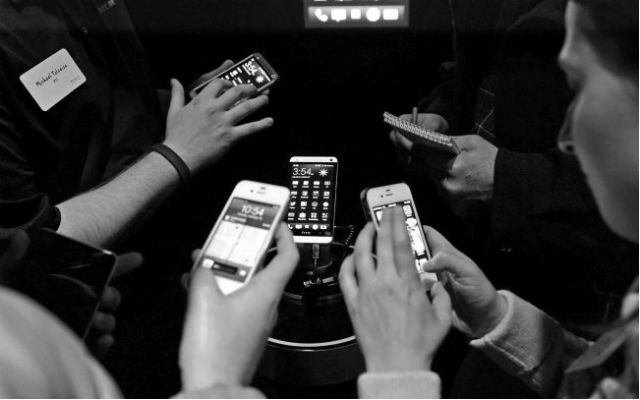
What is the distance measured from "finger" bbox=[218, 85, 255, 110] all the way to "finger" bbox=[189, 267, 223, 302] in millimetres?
490

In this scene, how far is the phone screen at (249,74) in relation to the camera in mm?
1132

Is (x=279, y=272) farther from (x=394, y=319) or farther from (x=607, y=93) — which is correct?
(x=607, y=93)

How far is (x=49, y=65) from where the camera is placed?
0.99 meters

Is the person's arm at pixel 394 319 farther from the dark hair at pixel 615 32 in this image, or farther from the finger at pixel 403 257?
the dark hair at pixel 615 32

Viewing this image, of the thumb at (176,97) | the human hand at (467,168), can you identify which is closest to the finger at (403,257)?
the human hand at (467,168)

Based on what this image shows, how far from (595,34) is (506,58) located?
475 mm

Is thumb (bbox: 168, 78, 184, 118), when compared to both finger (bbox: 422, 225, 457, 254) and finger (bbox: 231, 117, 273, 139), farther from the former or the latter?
finger (bbox: 422, 225, 457, 254)

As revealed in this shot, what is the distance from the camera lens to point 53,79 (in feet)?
3.25

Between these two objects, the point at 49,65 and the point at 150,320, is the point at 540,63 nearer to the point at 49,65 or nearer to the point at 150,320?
the point at 49,65

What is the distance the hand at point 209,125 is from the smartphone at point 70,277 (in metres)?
0.30

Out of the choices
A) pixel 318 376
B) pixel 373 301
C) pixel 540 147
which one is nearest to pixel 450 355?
pixel 318 376

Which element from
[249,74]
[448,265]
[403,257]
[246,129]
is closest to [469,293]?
[448,265]

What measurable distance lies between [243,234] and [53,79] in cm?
48

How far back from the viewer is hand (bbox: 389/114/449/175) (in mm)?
1083
